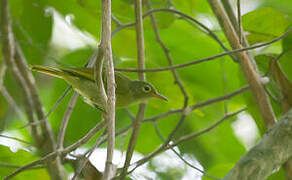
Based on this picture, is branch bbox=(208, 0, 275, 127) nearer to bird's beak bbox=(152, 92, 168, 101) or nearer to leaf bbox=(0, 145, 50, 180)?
bird's beak bbox=(152, 92, 168, 101)

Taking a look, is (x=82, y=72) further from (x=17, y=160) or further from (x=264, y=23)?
(x=264, y=23)

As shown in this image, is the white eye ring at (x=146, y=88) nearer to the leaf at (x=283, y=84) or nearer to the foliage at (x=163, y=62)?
the foliage at (x=163, y=62)

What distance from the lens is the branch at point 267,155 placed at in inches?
66.4

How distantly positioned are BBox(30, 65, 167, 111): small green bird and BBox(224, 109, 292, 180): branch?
3.34ft

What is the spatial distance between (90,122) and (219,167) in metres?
0.97

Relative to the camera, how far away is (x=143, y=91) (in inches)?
112

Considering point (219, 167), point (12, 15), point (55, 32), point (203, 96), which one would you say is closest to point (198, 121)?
point (203, 96)

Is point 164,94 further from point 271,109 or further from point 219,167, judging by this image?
point 271,109

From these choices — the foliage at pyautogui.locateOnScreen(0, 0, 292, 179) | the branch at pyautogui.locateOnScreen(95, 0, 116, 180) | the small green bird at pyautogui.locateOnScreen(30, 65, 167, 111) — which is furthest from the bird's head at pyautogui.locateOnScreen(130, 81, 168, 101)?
the branch at pyautogui.locateOnScreen(95, 0, 116, 180)

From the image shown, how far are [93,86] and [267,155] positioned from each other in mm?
1291

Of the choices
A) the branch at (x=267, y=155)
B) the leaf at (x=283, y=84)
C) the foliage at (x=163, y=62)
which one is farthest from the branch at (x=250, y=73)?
the foliage at (x=163, y=62)

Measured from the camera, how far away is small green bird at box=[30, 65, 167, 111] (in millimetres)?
2675

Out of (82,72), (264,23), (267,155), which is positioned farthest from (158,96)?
(267,155)

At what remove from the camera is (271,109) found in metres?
2.38
